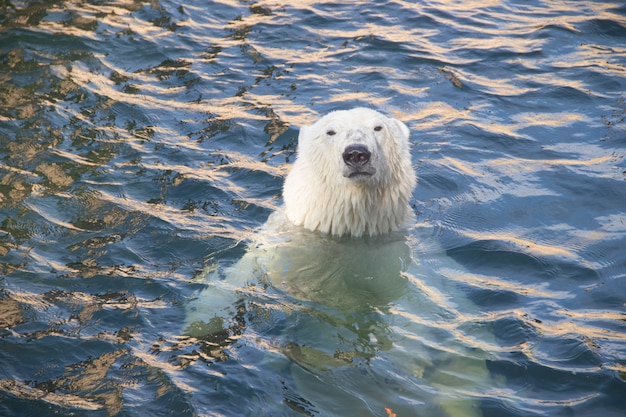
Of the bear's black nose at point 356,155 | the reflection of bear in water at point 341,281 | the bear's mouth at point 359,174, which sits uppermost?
the bear's black nose at point 356,155

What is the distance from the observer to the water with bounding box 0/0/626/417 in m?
5.33

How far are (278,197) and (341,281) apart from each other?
1914 millimetres

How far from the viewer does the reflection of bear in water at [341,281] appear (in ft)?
18.0

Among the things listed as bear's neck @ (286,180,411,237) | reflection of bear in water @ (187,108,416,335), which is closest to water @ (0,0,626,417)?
reflection of bear in water @ (187,108,416,335)

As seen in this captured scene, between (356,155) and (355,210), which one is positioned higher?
(356,155)

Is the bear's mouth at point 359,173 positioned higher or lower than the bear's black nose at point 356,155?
lower

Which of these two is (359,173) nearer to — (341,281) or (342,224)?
(342,224)

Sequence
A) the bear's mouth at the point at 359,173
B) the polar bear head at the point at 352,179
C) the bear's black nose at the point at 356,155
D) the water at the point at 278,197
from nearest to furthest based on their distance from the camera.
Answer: the water at the point at 278,197 < the bear's black nose at the point at 356,155 < the bear's mouth at the point at 359,173 < the polar bear head at the point at 352,179

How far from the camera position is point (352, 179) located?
6441mm

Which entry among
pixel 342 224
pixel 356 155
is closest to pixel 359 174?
pixel 356 155

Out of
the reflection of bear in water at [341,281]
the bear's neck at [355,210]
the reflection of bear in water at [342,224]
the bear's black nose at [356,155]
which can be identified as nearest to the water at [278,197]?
the reflection of bear in water at [341,281]

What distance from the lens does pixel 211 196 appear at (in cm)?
830

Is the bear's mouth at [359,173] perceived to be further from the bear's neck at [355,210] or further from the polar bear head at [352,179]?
the bear's neck at [355,210]

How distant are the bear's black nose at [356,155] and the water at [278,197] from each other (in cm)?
116
